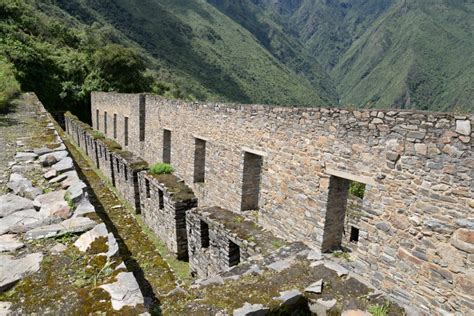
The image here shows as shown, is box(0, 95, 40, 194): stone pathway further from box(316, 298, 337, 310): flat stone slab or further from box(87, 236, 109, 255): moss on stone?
box(316, 298, 337, 310): flat stone slab

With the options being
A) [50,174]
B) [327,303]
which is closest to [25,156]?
[50,174]

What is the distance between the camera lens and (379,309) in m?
3.55

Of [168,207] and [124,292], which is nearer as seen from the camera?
[124,292]

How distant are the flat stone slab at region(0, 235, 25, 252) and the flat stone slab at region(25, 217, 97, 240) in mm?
76

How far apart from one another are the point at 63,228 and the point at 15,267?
46 centimetres

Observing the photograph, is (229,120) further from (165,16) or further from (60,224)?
(165,16)

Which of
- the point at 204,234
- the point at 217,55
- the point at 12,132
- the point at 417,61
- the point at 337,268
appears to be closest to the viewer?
the point at 337,268

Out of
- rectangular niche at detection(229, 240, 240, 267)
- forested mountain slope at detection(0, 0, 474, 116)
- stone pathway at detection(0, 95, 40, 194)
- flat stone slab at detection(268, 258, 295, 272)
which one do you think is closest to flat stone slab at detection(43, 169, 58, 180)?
stone pathway at detection(0, 95, 40, 194)

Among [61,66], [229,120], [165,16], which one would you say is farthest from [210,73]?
[229,120]

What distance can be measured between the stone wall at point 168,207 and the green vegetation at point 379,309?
4.99m

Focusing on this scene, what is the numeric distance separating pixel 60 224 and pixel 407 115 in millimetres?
4255

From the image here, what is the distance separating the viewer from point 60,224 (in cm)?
259

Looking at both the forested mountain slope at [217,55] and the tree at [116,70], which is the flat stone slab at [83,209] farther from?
the tree at [116,70]

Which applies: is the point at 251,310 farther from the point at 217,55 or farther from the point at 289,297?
the point at 217,55
